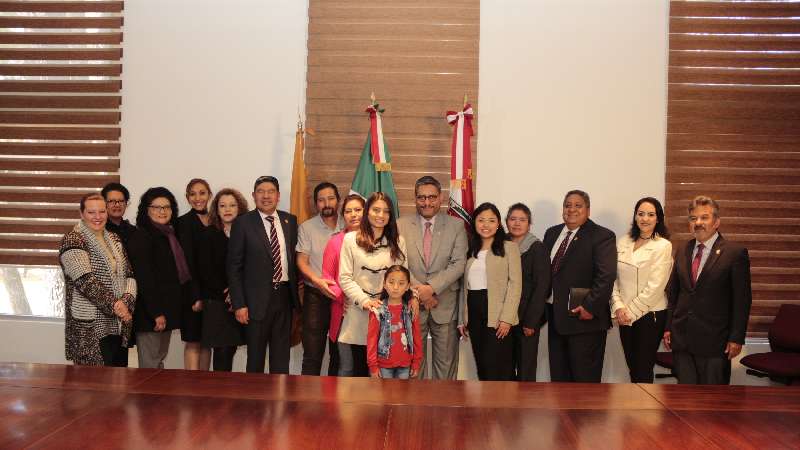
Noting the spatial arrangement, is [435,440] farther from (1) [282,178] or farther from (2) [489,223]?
(1) [282,178]

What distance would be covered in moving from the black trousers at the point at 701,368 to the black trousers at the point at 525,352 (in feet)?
2.57

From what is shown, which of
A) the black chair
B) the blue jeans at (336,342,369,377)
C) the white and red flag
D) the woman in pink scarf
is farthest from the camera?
the white and red flag

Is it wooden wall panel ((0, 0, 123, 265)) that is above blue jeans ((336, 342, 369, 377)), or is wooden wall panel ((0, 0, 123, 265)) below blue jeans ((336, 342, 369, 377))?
above

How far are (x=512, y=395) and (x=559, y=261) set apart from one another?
1997 millimetres

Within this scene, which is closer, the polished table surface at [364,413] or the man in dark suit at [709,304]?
the polished table surface at [364,413]

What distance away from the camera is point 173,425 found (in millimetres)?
1863

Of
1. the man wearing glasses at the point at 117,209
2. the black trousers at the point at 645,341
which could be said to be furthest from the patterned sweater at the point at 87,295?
the black trousers at the point at 645,341

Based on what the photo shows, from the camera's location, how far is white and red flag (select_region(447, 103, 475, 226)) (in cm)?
468

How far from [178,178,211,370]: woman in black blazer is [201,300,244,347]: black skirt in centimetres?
7

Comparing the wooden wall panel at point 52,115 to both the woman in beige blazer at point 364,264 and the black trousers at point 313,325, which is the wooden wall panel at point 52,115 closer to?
the black trousers at point 313,325

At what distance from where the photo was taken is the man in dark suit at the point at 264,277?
13.3 ft

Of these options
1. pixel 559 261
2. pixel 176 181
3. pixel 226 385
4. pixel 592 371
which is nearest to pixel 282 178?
pixel 176 181

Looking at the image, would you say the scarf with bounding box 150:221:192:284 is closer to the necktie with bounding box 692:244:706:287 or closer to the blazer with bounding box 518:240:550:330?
the blazer with bounding box 518:240:550:330

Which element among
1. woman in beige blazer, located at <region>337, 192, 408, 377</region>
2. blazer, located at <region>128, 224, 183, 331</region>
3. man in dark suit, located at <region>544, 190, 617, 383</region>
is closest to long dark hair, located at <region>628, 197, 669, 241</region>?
man in dark suit, located at <region>544, 190, 617, 383</region>
